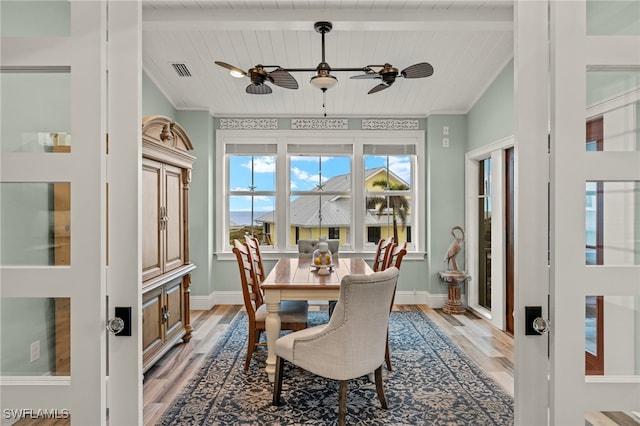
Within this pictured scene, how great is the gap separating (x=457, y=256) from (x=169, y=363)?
3777 millimetres

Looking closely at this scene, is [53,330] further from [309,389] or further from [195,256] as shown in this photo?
[195,256]

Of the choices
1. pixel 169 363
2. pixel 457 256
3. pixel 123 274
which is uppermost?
pixel 123 274

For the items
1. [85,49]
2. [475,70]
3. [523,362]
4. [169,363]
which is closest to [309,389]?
[169,363]

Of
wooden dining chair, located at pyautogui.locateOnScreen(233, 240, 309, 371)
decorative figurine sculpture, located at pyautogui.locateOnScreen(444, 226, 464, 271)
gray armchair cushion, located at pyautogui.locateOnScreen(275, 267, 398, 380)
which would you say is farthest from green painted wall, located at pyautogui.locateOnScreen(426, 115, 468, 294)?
gray armchair cushion, located at pyautogui.locateOnScreen(275, 267, 398, 380)

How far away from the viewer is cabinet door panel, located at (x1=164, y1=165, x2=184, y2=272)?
3.24m

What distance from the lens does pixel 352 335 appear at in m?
2.07

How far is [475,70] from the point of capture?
13.0ft

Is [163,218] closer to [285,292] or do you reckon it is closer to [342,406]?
[285,292]

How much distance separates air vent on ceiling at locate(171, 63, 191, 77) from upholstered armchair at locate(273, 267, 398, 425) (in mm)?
3176

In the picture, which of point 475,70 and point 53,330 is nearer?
point 53,330

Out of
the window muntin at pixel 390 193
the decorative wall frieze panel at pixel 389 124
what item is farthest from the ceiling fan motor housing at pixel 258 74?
the window muntin at pixel 390 193

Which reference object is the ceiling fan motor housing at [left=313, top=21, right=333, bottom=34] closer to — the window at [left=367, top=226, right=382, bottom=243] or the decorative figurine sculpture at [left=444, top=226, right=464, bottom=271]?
the window at [left=367, top=226, right=382, bottom=243]

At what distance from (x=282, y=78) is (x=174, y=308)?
2313mm

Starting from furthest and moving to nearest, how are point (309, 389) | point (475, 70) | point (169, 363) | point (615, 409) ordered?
point (475, 70)
point (169, 363)
point (309, 389)
point (615, 409)
